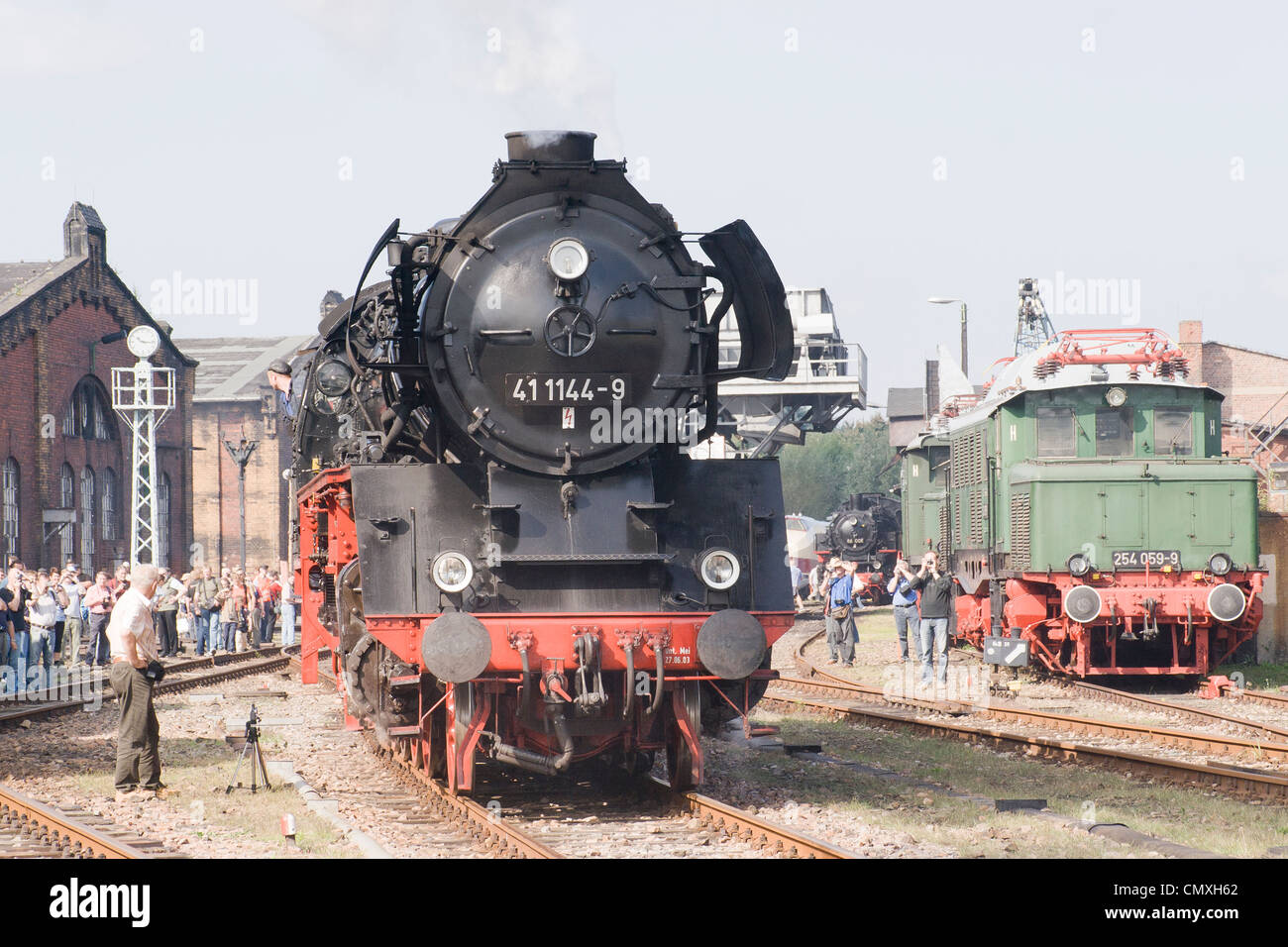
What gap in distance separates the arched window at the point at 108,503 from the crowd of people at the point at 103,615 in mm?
7031

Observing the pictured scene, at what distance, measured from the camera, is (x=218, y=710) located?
52.3 ft

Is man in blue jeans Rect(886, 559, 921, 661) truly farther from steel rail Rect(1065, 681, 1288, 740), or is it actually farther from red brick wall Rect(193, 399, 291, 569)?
red brick wall Rect(193, 399, 291, 569)

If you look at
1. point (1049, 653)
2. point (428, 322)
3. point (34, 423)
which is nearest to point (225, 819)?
point (428, 322)

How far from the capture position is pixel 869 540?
3603 cm

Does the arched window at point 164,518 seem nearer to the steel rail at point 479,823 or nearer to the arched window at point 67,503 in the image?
the arched window at point 67,503

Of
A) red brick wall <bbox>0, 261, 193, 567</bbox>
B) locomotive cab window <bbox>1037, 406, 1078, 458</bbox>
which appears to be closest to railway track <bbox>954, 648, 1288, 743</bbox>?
locomotive cab window <bbox>1037, 406, 1078, 458</bbox>

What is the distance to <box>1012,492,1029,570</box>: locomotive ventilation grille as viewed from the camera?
15961 mm

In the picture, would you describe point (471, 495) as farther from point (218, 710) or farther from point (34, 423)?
point (34, 423)

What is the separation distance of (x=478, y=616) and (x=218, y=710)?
8.73 meters

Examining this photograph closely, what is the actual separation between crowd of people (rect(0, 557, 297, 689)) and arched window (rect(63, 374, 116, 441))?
294 inches

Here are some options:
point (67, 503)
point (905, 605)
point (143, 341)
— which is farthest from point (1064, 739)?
point (67, 503)

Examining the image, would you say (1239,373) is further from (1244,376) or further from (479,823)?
(479,823)

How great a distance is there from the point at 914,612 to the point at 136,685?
33.0 feet

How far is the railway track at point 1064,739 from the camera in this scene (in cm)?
995
